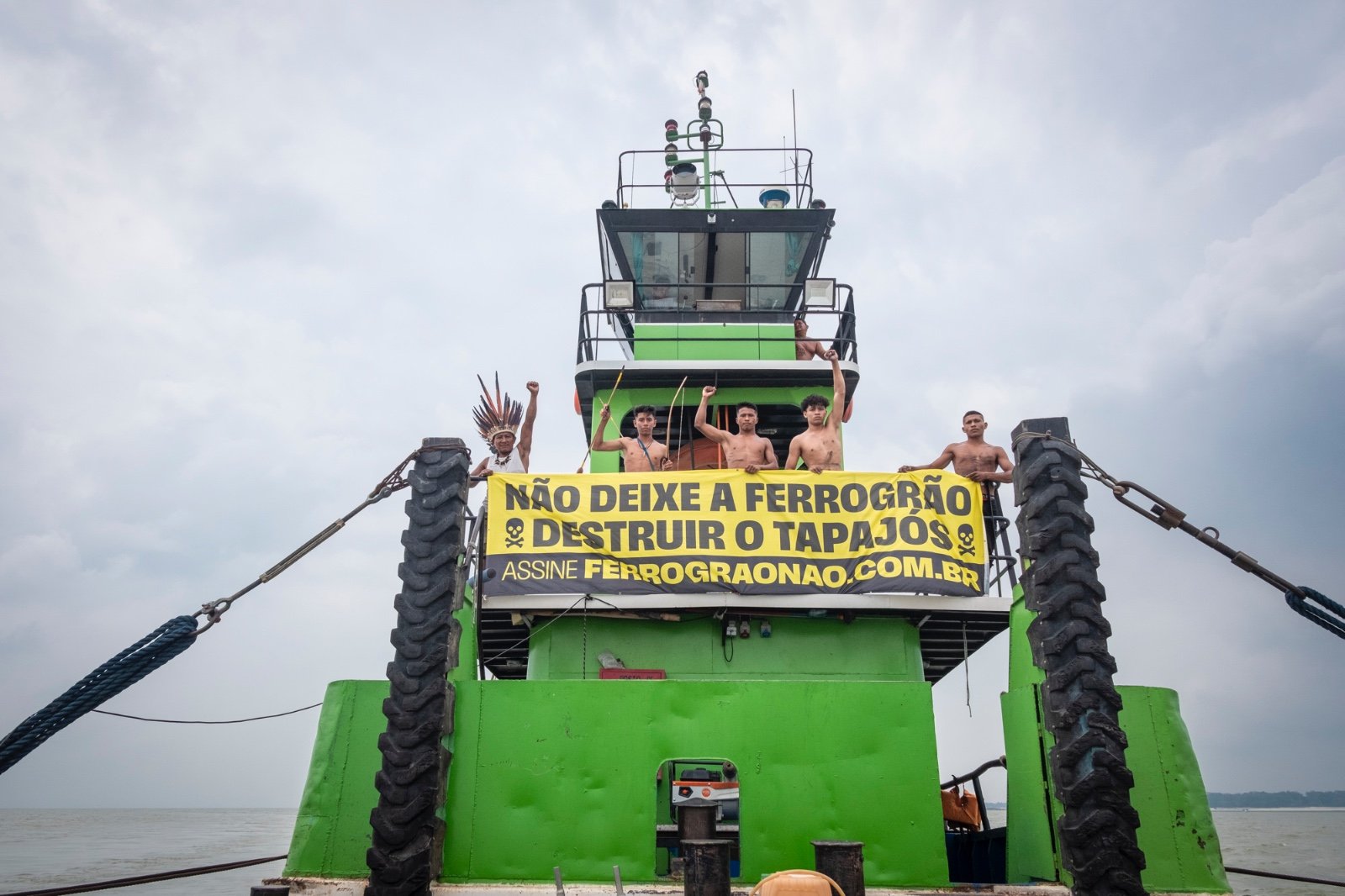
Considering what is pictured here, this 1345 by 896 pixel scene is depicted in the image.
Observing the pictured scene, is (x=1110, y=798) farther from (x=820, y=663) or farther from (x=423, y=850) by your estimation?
(x=423, y=850)

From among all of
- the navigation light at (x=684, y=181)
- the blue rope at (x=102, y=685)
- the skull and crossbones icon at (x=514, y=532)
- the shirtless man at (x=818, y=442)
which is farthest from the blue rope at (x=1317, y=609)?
the navigation light at (x=684, y=181)

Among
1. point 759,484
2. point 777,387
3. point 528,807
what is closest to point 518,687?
point 528,807

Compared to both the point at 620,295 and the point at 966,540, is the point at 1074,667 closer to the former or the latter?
the point at 966,540

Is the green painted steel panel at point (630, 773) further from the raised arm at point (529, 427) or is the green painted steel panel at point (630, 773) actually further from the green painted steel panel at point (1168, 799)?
the raised arm at point (529, 427)

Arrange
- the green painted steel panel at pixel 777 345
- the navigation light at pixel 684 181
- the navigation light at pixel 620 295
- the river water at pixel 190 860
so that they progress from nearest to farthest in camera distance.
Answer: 1. the navigation light at pixel 620 295
2. the green painted steel panel at pixel 777 345
3. the navigation light at pixel 684 181
4. the river water at pixel 190 860

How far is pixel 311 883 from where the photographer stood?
5.88 m

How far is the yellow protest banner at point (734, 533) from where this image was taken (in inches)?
303

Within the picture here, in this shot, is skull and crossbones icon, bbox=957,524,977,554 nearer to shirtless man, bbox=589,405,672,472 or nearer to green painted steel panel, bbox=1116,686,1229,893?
green painted steel panel, bbox=1116,686,1229,893

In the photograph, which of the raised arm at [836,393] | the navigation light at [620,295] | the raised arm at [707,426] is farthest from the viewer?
the navigation light at [620,295]

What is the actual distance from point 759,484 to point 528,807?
136 inches

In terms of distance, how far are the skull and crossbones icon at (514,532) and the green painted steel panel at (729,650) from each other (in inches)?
43.1

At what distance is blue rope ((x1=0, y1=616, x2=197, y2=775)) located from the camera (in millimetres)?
5449

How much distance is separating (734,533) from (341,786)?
150 inches

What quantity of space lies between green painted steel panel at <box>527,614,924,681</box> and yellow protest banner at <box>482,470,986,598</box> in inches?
35.9
